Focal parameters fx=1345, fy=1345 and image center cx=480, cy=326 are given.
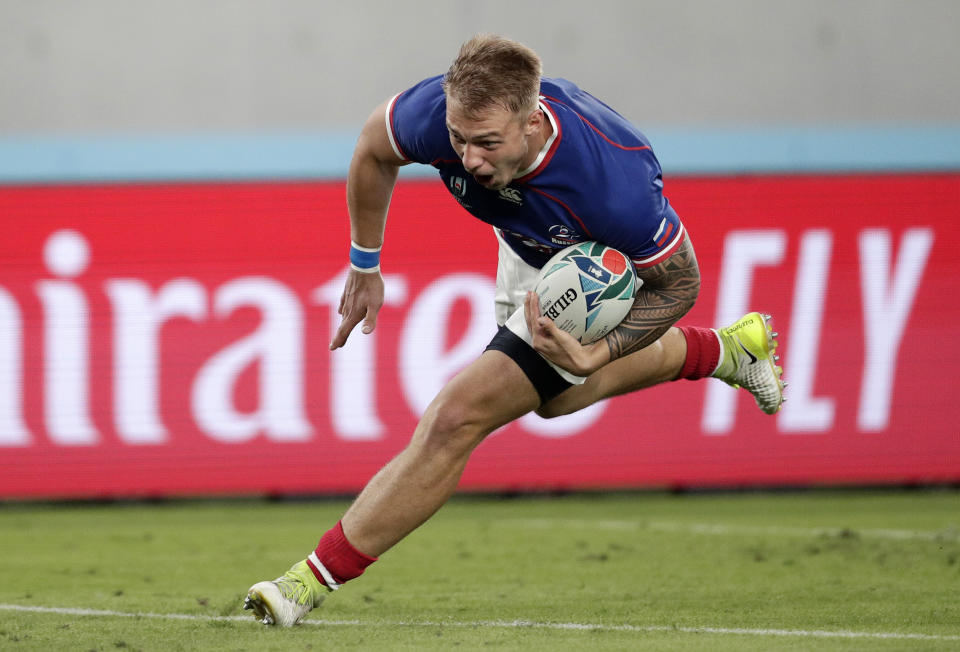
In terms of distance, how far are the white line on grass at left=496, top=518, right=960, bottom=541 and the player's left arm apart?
2765mm

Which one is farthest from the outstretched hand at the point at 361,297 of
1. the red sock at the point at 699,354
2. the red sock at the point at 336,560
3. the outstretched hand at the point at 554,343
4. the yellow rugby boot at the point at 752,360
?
the yellow rugby boot at the point at 752,360

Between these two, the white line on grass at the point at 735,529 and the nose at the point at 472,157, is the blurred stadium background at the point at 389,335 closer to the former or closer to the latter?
the white line on grass at the point at 735,529

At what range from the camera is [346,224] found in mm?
8516

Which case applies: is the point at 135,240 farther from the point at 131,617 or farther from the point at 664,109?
the point at 664,109

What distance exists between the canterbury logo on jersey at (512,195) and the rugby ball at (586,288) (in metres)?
0.26

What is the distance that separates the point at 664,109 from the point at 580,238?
9.01 meters

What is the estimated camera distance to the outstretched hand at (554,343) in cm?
445

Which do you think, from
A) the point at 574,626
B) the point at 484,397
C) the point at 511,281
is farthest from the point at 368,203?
the point at 574,626

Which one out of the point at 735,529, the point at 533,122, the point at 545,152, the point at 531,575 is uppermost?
the point at 533,122

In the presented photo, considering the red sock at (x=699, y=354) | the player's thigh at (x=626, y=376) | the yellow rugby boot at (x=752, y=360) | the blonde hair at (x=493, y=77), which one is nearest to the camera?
the blonde hair at (x=493, y=77)

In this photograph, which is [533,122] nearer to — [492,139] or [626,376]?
[492,139]

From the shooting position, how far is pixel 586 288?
448cm

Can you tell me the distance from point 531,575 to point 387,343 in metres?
2.90

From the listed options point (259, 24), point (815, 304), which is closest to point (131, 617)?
point (815, 304)
